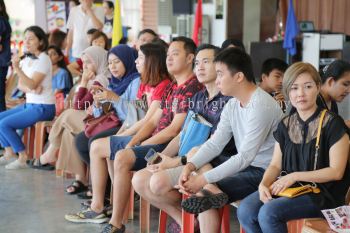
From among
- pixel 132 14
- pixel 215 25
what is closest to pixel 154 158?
pixel 215 25

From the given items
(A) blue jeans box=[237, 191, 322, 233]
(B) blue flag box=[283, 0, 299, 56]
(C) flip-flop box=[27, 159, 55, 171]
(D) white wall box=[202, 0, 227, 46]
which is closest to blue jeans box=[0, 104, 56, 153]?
(C) flip-flop box=[27, 159, 55, 171]

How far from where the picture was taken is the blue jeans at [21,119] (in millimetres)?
5469

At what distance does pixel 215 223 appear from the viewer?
9.75 ft

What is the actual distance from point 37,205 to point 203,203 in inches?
79.0

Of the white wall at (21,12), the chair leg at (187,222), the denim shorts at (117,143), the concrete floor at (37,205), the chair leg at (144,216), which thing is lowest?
the concrete floor at (37,205)

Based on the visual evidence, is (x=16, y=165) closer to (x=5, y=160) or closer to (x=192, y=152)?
(x=5, y=160)

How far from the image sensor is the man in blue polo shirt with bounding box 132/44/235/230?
3195 mm

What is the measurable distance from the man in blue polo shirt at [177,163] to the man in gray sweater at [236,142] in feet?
0.45

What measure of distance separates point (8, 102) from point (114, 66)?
245 centimetres

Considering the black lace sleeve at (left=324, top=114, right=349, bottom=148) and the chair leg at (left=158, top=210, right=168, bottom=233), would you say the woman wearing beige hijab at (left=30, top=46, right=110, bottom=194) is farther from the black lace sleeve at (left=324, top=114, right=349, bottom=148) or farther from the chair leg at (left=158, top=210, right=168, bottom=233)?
the black lace sleeve at (left=324, top=114, right=349, bottom=148)

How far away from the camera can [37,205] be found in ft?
14.5

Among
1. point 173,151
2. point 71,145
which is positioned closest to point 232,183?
point 173,151

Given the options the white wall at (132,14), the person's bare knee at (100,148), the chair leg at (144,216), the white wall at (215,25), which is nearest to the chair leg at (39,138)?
the person's bare knee at (100,148)

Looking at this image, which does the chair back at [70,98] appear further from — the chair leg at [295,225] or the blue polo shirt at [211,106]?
the chair leg at [295,225]
